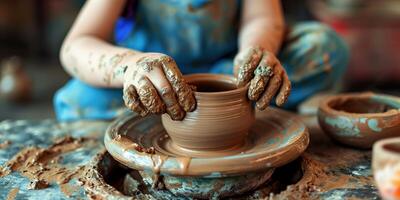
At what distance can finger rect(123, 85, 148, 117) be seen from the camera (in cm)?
123

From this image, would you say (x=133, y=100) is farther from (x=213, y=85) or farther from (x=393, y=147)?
(x=393, y=147)

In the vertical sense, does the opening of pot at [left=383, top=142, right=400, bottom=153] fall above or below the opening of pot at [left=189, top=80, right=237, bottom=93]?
above

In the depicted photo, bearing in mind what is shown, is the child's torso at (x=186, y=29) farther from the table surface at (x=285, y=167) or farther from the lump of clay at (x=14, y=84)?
the lump of clay at (x=14, y=84)

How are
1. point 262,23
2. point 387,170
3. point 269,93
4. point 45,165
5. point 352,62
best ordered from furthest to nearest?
point 352,62
point 262,23
point 45,165
point 269,93
point 387,170

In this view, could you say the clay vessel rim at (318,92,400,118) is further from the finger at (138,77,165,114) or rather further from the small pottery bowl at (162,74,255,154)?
the finger at (138,77,165,114)

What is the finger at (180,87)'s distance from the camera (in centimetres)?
121

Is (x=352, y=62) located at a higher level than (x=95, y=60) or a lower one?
lower

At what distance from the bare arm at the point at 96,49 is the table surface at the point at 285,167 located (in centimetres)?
19

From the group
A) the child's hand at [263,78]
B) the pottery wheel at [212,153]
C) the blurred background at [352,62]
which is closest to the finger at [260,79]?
the child's hand at [263,78]

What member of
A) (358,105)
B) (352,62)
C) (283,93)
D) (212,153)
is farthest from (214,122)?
(352,62)

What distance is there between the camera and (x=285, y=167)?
1.40 metres

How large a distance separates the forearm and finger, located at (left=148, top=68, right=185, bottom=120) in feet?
0.52

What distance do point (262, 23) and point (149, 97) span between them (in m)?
0.69

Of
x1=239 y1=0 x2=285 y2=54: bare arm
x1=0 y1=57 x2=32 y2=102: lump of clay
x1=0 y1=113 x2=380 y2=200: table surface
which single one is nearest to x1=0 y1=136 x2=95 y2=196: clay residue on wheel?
x1=0 y1=113 x2=380 y2=200: table surface
